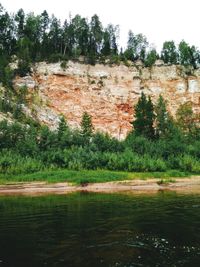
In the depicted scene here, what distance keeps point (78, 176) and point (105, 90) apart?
4344 cm

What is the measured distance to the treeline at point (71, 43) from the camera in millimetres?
100875

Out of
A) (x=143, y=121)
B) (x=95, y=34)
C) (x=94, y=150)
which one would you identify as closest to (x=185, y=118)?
(x=143, y=121)

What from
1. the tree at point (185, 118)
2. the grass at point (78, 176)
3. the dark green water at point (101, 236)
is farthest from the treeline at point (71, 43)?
the dark green water at point (101, 236)

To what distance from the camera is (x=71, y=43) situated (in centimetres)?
10994

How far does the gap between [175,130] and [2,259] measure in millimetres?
70560

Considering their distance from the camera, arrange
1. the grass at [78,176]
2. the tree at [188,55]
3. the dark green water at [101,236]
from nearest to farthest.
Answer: the dark green water at [101,236] → the grass at [78,176] → the tree at [188,55]

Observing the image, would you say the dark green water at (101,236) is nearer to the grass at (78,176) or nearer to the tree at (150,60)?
the grass at (78,176)

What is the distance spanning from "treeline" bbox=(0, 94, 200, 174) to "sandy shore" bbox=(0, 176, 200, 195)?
560 cm

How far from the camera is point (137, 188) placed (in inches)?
2122

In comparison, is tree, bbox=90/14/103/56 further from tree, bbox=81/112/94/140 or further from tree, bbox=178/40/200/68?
tree, bbox=81/112/94/140

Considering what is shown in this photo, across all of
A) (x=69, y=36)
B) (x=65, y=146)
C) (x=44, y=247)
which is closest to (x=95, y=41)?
(x=69, y=36)

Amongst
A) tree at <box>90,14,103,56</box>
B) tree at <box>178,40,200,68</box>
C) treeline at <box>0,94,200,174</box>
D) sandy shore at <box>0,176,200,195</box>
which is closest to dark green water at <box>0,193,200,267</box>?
sandy shore at <box>0,176,200,195</box>

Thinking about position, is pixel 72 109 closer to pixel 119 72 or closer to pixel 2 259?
pixel 119 72

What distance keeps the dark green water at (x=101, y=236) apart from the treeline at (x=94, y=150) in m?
30.3
